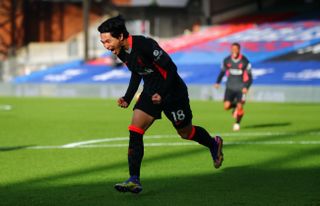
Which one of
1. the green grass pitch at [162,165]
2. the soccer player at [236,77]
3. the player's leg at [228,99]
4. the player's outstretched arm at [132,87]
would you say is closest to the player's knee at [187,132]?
the green grass pitch at [162,165]

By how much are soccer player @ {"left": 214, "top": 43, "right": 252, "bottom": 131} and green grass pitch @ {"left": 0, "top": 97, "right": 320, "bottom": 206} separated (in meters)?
0.74

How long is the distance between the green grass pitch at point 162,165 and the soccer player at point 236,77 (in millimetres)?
736

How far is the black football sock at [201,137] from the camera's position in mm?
10078

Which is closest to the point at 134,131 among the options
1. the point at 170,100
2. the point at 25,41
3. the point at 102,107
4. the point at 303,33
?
the point at 170,100

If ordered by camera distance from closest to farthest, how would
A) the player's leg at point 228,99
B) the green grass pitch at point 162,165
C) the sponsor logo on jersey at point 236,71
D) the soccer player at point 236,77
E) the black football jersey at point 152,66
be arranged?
the green grass pitch at point 162,165, the black football jersey at point 152,66, the soccer player at point 236,77, the sponsor logo on jersey at point 236,71, the player's leg at point 228,99

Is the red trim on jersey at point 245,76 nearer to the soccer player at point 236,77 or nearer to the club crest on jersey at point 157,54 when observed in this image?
the soccer player at point 236,77

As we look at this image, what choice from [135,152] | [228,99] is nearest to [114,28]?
[135,152]

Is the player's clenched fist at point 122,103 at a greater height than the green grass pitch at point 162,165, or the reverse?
the player's clenched fist at point 122,103

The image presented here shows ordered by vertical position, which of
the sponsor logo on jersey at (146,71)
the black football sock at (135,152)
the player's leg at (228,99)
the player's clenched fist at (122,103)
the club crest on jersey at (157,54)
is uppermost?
the club crest on jersey at (157,54)

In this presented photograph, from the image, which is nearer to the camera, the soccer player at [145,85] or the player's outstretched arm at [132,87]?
the soccer player at [145,85]

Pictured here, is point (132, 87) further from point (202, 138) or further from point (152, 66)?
point (202, 138)

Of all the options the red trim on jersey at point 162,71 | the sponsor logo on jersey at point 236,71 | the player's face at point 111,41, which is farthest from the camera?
the sponsor logo on jersey at point 236,71

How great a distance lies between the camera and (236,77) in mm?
19422

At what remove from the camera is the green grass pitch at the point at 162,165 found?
28.7 ft
